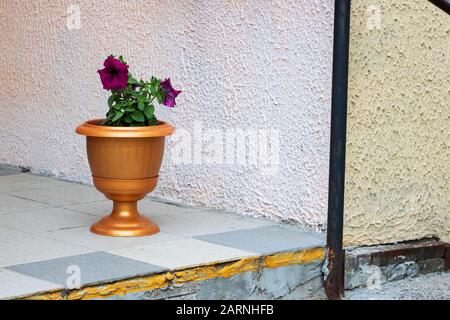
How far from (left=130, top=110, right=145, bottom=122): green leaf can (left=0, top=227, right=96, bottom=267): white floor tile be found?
596 mm

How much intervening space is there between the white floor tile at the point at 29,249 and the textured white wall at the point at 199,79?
3.23 ft

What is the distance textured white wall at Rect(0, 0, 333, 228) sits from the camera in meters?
4.28

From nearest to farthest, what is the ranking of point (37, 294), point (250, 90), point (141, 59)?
point (37, 294) → point (250, 90) → point (141, 59)

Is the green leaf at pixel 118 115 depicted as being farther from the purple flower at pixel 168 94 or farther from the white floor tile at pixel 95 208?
the white floor tile at pixel 95 208

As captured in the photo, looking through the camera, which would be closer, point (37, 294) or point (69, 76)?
point (37, 294)

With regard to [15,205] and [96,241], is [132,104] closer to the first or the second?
[96,241]

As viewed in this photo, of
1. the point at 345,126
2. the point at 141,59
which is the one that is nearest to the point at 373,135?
the point at 345,126

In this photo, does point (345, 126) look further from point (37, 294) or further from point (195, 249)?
point (37, 294)

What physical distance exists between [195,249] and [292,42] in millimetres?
1046

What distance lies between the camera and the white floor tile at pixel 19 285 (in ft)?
10.7

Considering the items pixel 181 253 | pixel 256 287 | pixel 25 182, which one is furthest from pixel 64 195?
pixel 256 287

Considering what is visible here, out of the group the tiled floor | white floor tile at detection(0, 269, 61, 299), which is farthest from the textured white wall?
white floor tile at detection(0, 269, 61, 299)

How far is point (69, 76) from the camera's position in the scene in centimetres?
550

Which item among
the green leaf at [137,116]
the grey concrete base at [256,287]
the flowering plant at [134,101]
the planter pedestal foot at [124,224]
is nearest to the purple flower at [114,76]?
the flowering plant at [134,101]
